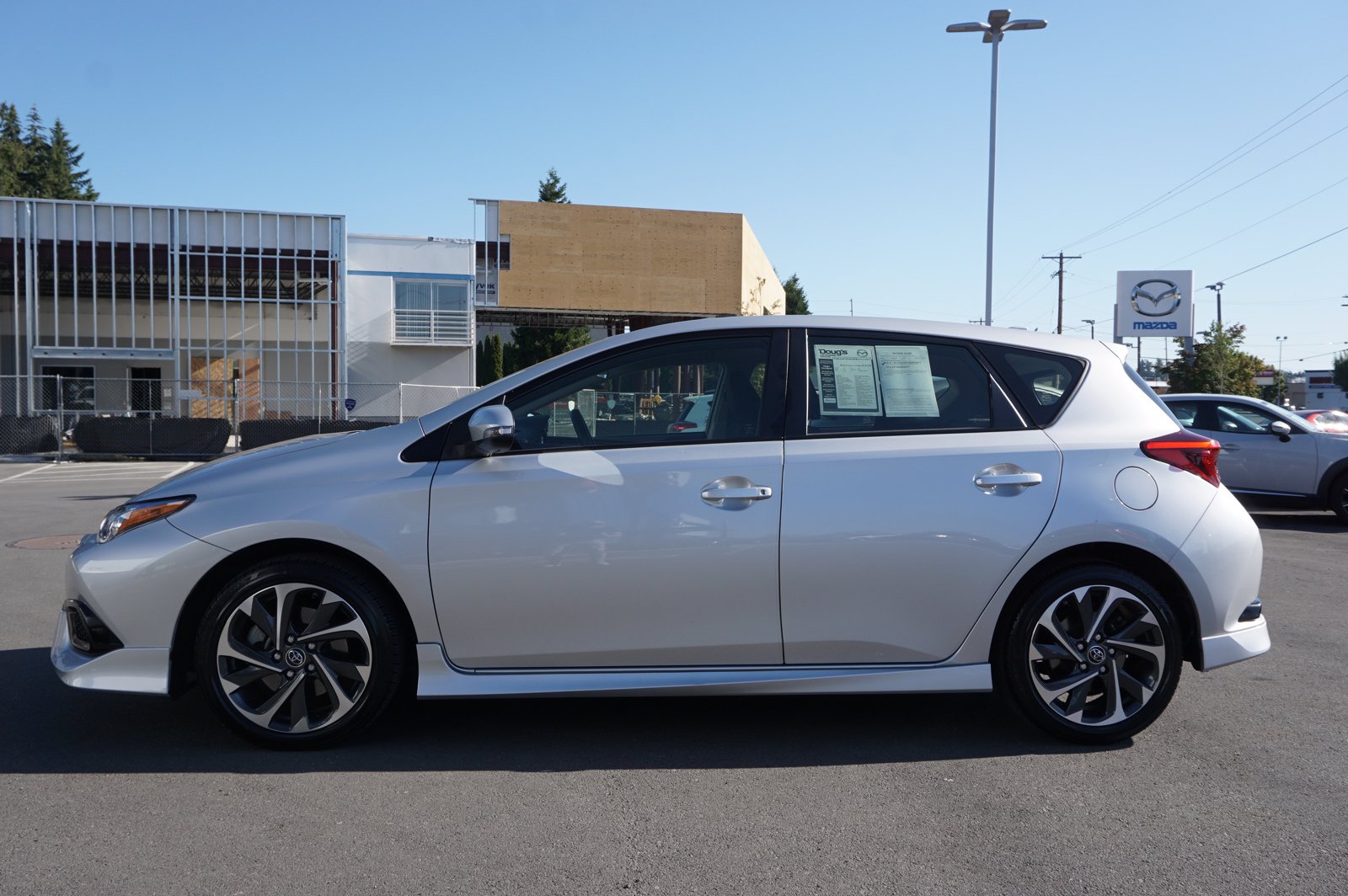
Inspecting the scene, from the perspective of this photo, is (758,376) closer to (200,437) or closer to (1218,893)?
(1218,893)

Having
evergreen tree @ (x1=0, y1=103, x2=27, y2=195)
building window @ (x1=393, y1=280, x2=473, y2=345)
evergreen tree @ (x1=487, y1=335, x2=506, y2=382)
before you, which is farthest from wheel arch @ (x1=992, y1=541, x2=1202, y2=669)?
evergreen tree @ (x1=0, y1=103, x2=27, y2=195)

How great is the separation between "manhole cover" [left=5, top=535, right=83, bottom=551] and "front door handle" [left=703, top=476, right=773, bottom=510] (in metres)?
7.70

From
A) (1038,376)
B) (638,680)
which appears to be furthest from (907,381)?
(638,680)

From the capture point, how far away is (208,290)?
37.9m

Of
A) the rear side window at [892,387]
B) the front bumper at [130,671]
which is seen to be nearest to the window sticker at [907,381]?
the rear side window at [892,387]

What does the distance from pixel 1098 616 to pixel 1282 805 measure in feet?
2.93

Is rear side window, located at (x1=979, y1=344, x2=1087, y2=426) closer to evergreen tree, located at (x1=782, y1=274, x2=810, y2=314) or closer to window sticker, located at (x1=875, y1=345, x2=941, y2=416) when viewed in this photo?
window sticker, located at (x1=875, y1=345, x2=941, y2=416)

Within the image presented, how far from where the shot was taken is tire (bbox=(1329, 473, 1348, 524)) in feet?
42.1

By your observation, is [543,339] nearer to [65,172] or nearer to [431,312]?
[431,312]

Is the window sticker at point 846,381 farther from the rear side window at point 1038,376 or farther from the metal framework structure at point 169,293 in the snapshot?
the metal framework structure at point 169,293

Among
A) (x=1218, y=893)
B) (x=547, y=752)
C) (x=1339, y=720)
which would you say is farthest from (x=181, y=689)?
(x=1339, y=720)

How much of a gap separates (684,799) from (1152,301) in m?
44.6

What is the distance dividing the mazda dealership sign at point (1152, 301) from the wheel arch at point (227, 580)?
43124mm

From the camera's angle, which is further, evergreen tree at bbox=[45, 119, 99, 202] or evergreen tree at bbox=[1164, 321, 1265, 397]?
evergreen tree at bbox=[45, 119, 99, 202]
